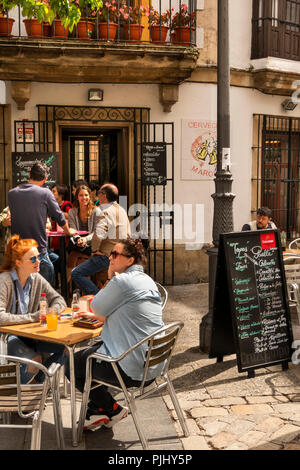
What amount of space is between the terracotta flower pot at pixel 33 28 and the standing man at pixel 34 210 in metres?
3.06

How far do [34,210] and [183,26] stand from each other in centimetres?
454

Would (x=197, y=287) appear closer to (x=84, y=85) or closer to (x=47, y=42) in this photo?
(x=84, y=85)

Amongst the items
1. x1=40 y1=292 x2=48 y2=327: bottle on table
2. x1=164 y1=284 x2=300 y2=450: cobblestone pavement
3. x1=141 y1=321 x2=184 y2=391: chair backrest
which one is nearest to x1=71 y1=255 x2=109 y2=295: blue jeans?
x1=164 y1=284 x2=300 y2=450: cobblestone pavement

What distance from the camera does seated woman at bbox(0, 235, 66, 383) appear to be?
4.54 m

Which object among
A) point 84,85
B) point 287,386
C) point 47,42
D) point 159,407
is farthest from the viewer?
point 84,85

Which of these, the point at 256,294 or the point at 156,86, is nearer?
the point at 256,294

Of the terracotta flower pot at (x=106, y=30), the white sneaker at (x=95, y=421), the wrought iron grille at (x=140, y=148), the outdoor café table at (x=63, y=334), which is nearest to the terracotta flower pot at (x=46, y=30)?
the terracotta flower pot at (x=106, y=30)

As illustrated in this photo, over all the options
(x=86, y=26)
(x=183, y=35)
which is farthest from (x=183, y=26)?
(x=86, y=26)

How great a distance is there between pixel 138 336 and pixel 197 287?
5.69 metres

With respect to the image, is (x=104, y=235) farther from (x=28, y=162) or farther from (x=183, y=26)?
(x=183, y=26)

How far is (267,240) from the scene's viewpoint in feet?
18.5
